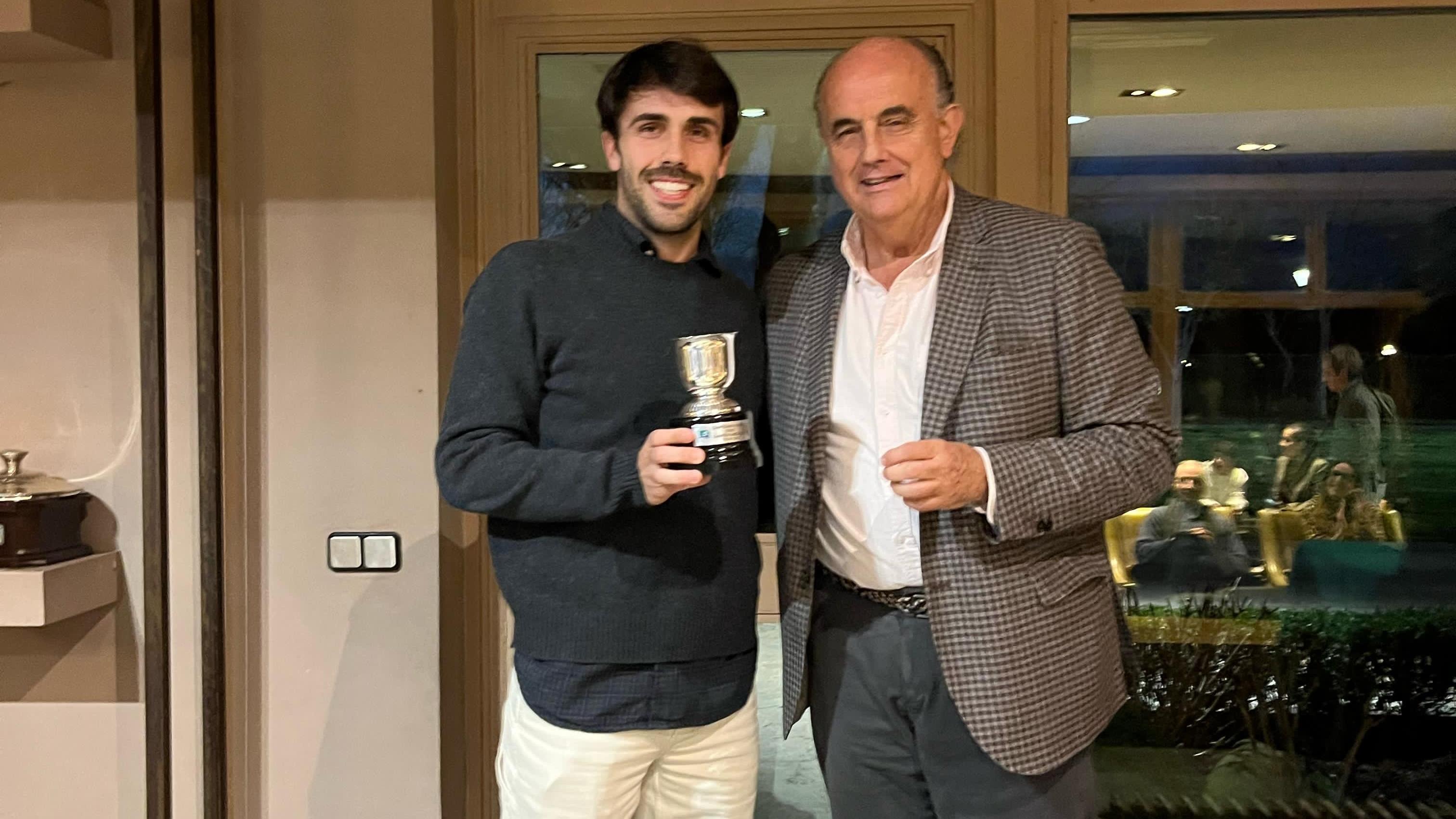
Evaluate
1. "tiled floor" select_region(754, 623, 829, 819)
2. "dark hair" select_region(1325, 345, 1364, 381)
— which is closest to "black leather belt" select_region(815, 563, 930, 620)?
"tiled floor" select_region(754, 623, 829, 819)

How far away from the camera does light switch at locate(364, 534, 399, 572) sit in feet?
6.22

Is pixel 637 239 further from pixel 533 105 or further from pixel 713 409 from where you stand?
pixel 533 105

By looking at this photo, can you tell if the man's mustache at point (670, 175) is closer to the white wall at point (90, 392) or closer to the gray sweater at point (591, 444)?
the gray sweater at point (591, 444)

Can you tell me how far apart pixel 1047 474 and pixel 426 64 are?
4.41 ft

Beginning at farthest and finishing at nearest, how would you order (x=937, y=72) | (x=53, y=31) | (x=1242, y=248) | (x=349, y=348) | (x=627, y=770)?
(x=1242, y=248)
(x=349, y=348)
(x=53, y=31)
(x=937, y=72)
(x=627, y=770)

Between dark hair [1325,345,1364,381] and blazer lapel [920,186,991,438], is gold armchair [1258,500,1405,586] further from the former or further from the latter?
blazer lapel [920,186,991,438]

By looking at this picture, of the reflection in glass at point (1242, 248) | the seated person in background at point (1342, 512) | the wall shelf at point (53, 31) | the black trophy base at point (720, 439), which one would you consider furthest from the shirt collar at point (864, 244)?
the wall shelf at point (53, 31)

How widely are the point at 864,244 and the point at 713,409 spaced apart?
1.43 ft

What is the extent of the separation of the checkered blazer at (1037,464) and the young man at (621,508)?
30 centimetres

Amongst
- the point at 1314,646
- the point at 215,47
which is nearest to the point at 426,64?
the point at 215,47

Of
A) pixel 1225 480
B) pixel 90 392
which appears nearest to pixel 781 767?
pixel 1225 480

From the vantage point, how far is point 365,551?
1.90 meters

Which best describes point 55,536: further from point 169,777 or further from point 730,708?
point 730,708

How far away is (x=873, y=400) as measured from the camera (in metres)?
1.41
